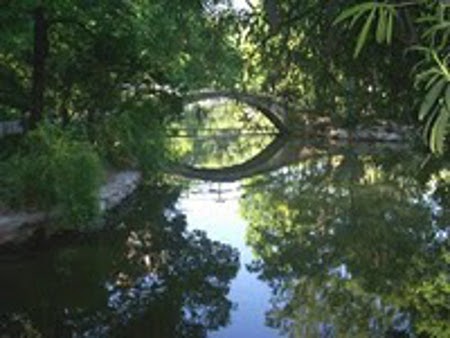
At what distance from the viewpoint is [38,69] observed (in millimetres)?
17438

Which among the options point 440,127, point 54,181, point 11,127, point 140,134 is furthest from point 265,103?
point 440,127

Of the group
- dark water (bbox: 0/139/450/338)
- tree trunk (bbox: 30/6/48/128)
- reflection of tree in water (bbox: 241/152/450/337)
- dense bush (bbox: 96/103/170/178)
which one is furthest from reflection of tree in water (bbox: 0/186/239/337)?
tree trunk (bbox: 30/6/48/128)

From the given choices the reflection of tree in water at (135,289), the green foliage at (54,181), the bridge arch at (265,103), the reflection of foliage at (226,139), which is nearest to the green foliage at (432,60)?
the reflection of tree in water at (135,289)

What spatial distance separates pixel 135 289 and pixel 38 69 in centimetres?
663

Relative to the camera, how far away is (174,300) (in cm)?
1258

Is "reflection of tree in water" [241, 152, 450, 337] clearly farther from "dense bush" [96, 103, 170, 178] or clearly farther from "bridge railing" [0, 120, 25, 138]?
"bridge railing" [0, 120, 25, 138]

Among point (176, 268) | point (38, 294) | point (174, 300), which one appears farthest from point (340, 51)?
point (176, 268)

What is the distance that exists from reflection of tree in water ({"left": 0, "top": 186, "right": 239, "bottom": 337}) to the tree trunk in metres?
3.23

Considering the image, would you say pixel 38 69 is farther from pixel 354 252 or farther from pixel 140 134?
pixel 354 252

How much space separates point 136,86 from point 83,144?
411cm

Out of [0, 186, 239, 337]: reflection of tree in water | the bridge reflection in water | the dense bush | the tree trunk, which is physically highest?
the tree trunk

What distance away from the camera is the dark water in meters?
11.4

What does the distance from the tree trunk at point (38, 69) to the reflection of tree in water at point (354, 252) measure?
5.56 meters

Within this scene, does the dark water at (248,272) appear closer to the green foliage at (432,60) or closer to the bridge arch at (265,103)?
the green foliage at (432,60)
